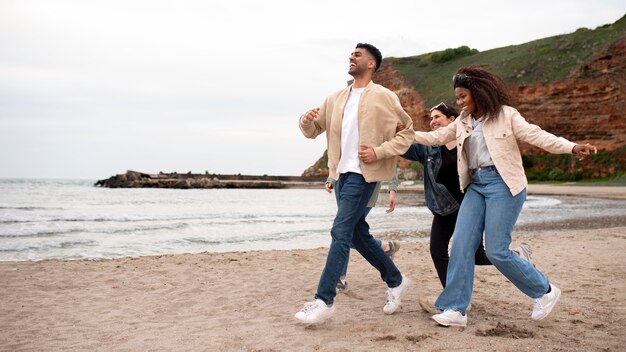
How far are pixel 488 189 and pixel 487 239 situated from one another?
14.8 inches

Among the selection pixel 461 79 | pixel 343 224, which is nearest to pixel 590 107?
pixel 461 79

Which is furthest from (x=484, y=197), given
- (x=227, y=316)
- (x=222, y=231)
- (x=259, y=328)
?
(x=222, y=231)

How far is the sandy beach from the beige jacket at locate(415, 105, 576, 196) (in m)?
1.16

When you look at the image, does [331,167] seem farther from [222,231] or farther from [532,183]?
[532,183]

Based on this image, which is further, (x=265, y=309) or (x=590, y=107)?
(x=590, y=107)

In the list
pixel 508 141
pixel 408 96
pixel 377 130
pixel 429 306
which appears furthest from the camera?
pixel 408 96

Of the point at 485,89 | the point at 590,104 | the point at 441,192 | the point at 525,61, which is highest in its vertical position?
the point at 525,61

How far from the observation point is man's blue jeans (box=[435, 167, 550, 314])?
4.05 metres

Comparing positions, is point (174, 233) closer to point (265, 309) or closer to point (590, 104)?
point (265, 309)

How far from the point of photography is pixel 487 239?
4.11 m

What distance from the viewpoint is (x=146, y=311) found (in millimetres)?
5047

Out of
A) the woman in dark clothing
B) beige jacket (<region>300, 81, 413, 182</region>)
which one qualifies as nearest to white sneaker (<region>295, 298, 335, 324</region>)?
beige jacket (<region>300, 81, 413, 182</region>)

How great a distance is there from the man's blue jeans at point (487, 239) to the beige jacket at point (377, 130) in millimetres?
646

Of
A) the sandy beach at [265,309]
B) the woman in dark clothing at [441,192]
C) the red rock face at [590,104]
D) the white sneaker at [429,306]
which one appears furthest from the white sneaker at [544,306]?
the red rock face at [590,104]
